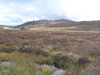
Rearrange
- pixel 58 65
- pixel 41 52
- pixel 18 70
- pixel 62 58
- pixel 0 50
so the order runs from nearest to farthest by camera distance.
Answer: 1. pixel 18 70
2. pixel 58 65
3. pixel 62 58
4. pixel 41 52
5. pixel 0 50

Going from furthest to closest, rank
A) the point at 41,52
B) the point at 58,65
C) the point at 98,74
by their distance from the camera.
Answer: the point at 41,52
the point at 58,65
the point at 98,74

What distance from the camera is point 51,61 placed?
325 inches

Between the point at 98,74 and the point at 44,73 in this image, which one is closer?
the point at 98,74

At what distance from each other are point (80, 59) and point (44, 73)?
2936 mm

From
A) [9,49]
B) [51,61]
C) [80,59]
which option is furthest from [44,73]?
[9,49]

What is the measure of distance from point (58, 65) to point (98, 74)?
2.69m

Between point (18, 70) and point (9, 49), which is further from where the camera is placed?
point (9, 49)

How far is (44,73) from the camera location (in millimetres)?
6176

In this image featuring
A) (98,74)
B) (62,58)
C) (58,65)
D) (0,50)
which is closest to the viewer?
(98,74)

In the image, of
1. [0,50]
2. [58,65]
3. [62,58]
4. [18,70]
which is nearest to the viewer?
[18,70]

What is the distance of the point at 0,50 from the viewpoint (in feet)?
37.8

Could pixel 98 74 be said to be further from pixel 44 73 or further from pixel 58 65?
pixel 58 65

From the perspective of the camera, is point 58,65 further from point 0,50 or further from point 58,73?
point 0,50

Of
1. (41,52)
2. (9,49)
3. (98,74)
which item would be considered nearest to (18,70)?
(98,74)
